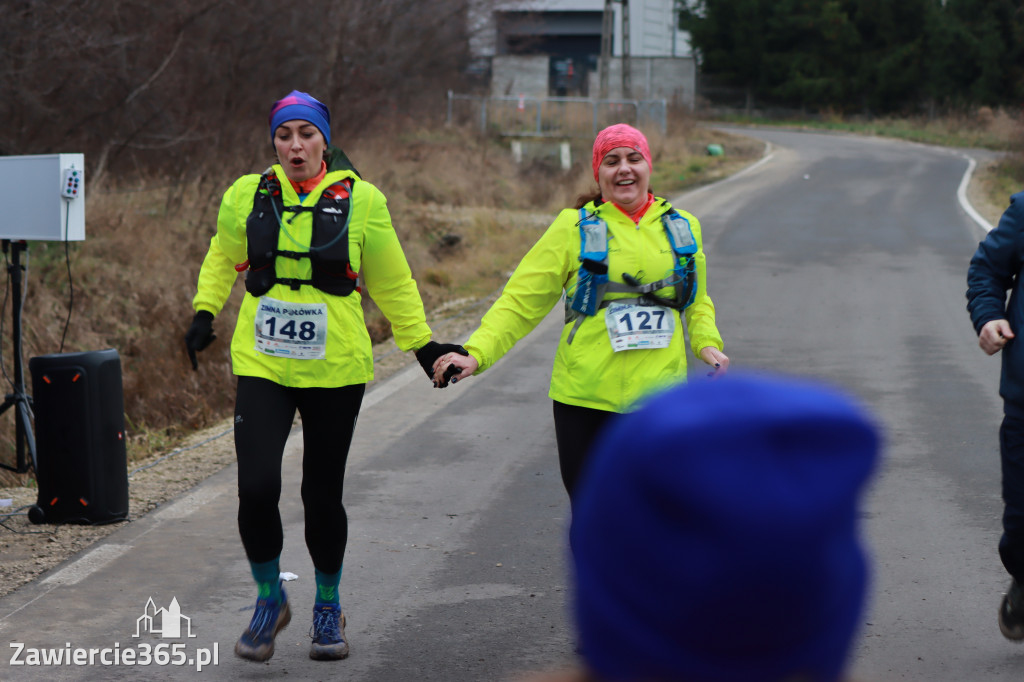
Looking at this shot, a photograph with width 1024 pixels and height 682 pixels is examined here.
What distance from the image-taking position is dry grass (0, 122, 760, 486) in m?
11.4

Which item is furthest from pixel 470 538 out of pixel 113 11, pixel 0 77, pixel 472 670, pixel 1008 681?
pixel 113 11

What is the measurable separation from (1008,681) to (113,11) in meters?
15.0

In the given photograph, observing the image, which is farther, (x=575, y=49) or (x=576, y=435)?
(x=575, y=49)

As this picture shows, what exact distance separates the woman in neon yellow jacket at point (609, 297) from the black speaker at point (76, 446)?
111 inches

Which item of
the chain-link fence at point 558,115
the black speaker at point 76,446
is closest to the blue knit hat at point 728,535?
the black speaker at point 76,446

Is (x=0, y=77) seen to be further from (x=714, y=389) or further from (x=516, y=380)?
(x=714, y=389)

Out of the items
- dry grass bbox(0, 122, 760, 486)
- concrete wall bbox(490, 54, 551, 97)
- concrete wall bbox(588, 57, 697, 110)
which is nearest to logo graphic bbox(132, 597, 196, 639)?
dry grass bbox(0, 122, 760, 486)

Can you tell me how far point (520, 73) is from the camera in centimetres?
5056

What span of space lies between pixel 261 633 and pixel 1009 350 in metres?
2.92

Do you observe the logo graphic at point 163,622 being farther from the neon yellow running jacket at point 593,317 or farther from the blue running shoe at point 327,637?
A: the neon yellow running jacket at point 593,317

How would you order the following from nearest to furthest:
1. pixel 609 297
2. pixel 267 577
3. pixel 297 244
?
pixel 609 297 → pixel 297 244 → pixel 267 577

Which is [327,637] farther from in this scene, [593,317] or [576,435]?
[593,317]

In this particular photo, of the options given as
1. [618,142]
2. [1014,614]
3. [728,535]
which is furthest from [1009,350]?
[728,535]

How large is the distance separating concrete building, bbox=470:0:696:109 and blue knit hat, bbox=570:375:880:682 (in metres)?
40.3
